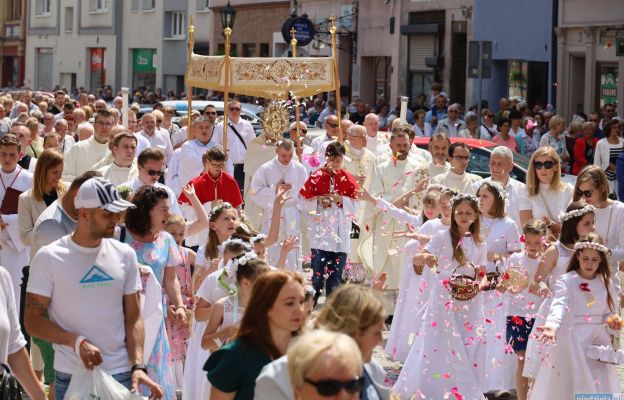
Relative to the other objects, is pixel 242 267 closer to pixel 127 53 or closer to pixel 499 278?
pixel 499 278

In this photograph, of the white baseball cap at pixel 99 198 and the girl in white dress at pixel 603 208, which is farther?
the girl in white dress at pixel 603 208

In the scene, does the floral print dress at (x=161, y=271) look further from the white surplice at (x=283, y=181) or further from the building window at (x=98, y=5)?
the building window at (x=98, y=5)

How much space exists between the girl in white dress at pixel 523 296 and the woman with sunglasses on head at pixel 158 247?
8.73 feet

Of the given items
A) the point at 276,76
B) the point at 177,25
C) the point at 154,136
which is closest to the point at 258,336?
the point at 276,76

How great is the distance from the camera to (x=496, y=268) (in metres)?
10.0

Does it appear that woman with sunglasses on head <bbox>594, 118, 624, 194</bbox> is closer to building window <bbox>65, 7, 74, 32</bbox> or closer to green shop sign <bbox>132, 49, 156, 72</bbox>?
green shop sign <bbox>132, 49, 156, 72</bbox>

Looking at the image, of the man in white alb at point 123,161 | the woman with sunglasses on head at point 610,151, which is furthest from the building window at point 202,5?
the man in white alb at point 123,161

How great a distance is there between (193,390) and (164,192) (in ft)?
3.87

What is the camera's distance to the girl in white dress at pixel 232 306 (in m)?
7.00

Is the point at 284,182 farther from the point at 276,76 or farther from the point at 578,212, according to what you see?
the point at 578,212

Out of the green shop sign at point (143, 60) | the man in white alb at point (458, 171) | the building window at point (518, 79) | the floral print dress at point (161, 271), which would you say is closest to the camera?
the floral print dress at point (161, 271)

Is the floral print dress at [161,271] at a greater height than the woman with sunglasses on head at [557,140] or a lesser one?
lesser

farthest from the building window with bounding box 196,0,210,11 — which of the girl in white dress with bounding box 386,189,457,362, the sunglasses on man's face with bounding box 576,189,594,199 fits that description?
the sunglasses on man's face with bounding box 576,189,594,199

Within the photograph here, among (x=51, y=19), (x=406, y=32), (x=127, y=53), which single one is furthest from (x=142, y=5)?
(x=406, y=32)
